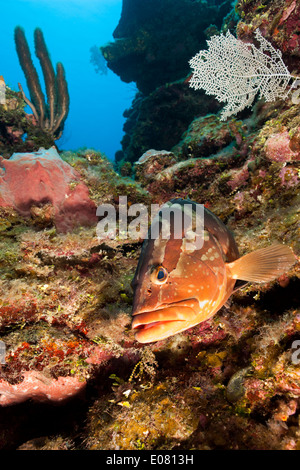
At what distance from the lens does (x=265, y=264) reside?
252 cm

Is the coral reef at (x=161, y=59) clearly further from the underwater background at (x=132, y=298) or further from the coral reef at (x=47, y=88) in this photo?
the underwater background at (x=132, y=298)

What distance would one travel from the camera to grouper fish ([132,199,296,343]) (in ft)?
6.72

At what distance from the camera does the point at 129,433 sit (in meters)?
2.51

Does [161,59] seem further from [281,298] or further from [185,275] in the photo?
[185,275]

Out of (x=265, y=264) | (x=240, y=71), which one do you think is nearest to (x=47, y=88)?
(x=240, y=71)

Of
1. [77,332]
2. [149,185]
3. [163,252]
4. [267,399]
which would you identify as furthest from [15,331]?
[149,185]

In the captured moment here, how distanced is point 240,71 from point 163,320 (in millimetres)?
6902

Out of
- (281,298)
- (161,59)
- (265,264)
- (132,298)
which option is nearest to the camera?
(265,264)

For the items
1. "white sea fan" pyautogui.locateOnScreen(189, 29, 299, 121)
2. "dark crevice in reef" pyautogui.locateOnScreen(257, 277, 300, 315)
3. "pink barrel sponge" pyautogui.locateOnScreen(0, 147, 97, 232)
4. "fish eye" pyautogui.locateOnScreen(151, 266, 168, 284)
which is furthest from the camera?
"white sea fan" pyautogui.locateOnScreen(189, 29, 299, 121)

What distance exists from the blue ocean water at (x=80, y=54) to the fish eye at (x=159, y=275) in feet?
310

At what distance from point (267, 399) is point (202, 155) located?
6.69 meters

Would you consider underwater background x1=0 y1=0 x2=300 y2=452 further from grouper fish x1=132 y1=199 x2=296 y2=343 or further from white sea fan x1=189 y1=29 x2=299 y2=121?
grouper fish x1=132 y1=199 x2=296 y2=343

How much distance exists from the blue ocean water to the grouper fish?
94214mm

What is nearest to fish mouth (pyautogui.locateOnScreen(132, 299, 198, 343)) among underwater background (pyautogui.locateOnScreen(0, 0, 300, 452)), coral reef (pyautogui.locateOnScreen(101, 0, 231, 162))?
underwater background (pyautogui.locateOnScreen(0, 0, 300, 452))
